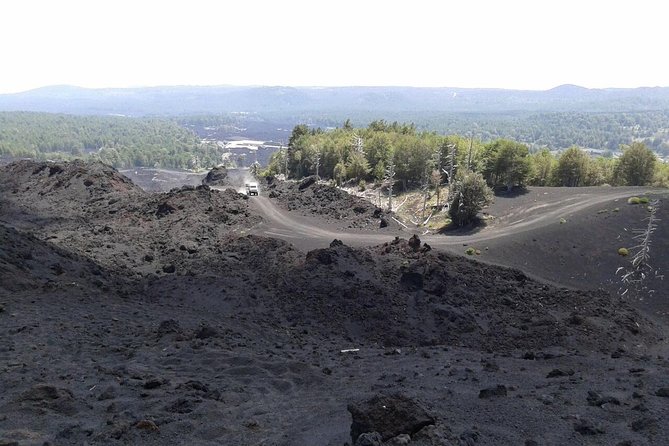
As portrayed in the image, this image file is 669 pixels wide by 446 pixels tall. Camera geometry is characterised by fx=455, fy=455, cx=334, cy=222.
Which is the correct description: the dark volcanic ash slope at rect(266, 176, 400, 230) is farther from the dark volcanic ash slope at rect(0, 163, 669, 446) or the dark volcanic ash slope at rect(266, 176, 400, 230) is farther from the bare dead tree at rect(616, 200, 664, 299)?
the bare dead tree at rect(616, 200, 664, 299)

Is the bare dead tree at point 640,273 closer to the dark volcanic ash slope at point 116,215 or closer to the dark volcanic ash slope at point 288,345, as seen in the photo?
the dark volcanic ash slope at point 288,345

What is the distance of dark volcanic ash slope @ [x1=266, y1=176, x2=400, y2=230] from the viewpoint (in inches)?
1704

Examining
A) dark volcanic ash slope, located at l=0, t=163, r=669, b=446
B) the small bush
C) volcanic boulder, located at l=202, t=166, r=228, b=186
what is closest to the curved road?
dark volcanic ash slope, located at l=0, t=163, r=669, b=446

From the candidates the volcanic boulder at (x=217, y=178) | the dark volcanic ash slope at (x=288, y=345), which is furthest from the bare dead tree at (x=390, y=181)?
the volcanic boulder at (x=217, y=178)

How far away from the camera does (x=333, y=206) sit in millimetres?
48594

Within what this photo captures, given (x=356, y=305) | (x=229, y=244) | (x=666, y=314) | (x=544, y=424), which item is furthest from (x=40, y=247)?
(x=666, y=314)

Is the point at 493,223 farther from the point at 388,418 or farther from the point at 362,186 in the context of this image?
the point at 388,418

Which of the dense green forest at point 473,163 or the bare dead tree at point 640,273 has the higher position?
the dense green forest at point 473,163

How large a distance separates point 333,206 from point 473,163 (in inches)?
749

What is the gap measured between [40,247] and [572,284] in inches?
1253

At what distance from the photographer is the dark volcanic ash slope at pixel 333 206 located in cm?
4328

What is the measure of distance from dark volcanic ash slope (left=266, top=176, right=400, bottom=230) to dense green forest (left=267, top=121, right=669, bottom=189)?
20.6ft

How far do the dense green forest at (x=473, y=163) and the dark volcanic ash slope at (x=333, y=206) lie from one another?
627 centimetres

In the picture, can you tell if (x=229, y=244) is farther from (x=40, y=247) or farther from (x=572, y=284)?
(x=572, y=284)
